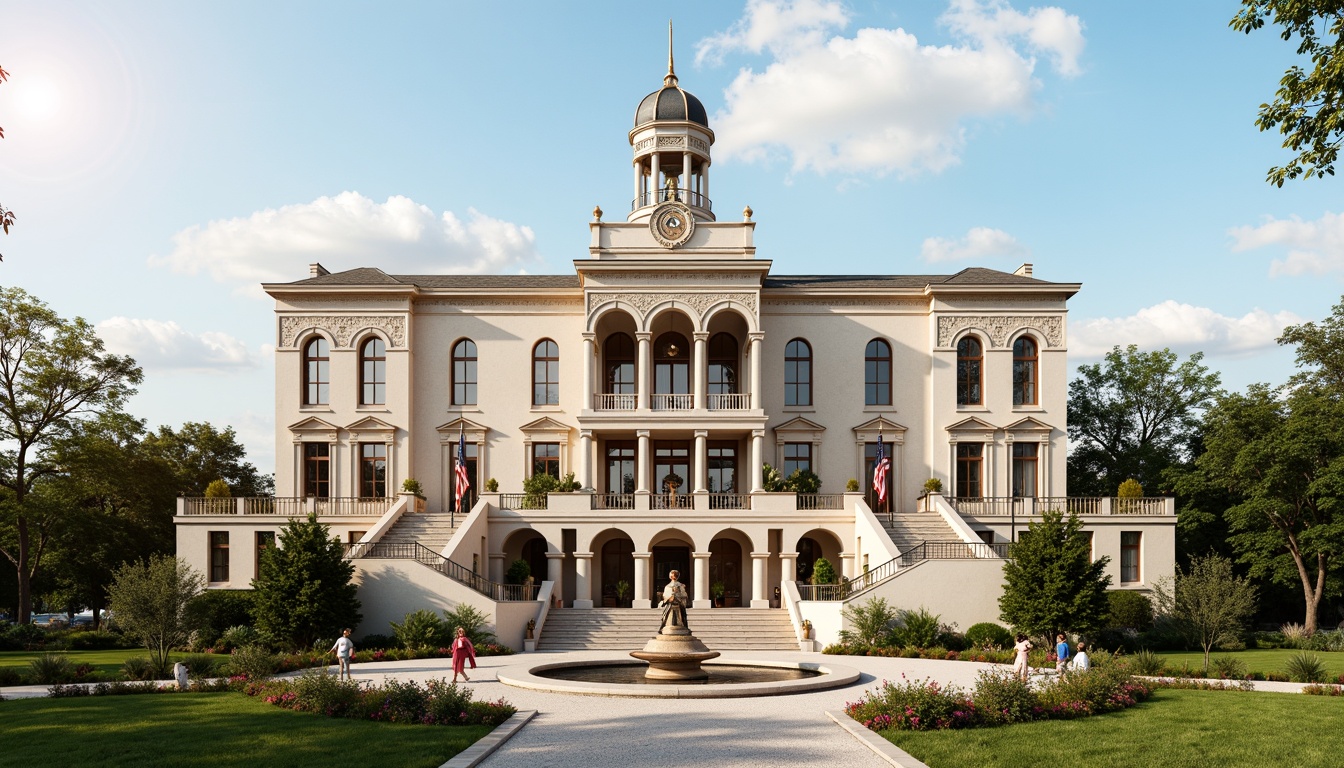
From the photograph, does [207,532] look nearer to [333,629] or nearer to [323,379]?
[323,379]

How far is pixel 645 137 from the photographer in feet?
150

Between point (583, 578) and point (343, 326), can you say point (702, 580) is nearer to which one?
point (583, 578)

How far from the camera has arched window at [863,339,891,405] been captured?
4256 cm

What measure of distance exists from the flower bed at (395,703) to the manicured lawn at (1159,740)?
6.87 meters

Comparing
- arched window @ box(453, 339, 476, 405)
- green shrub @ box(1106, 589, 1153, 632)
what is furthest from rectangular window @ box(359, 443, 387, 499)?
green shrub @ box(1106, 589, 1153, 632)

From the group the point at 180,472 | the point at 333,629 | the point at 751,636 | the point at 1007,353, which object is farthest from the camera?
the point at 180,472

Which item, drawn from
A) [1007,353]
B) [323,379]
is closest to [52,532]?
[323,379]

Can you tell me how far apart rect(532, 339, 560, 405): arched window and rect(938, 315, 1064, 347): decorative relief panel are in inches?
607

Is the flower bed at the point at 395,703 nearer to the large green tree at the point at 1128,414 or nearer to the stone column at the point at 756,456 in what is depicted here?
the stone column at the point at 756,456

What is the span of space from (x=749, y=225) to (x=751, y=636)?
635 inches

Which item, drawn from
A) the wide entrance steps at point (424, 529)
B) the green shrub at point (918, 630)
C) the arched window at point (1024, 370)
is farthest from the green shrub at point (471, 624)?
the arched window at point (1024, 370)

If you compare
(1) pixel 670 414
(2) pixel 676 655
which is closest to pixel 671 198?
(1) pixel 670 414

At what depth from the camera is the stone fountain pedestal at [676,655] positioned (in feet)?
74.1

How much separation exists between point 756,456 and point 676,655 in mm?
17622
